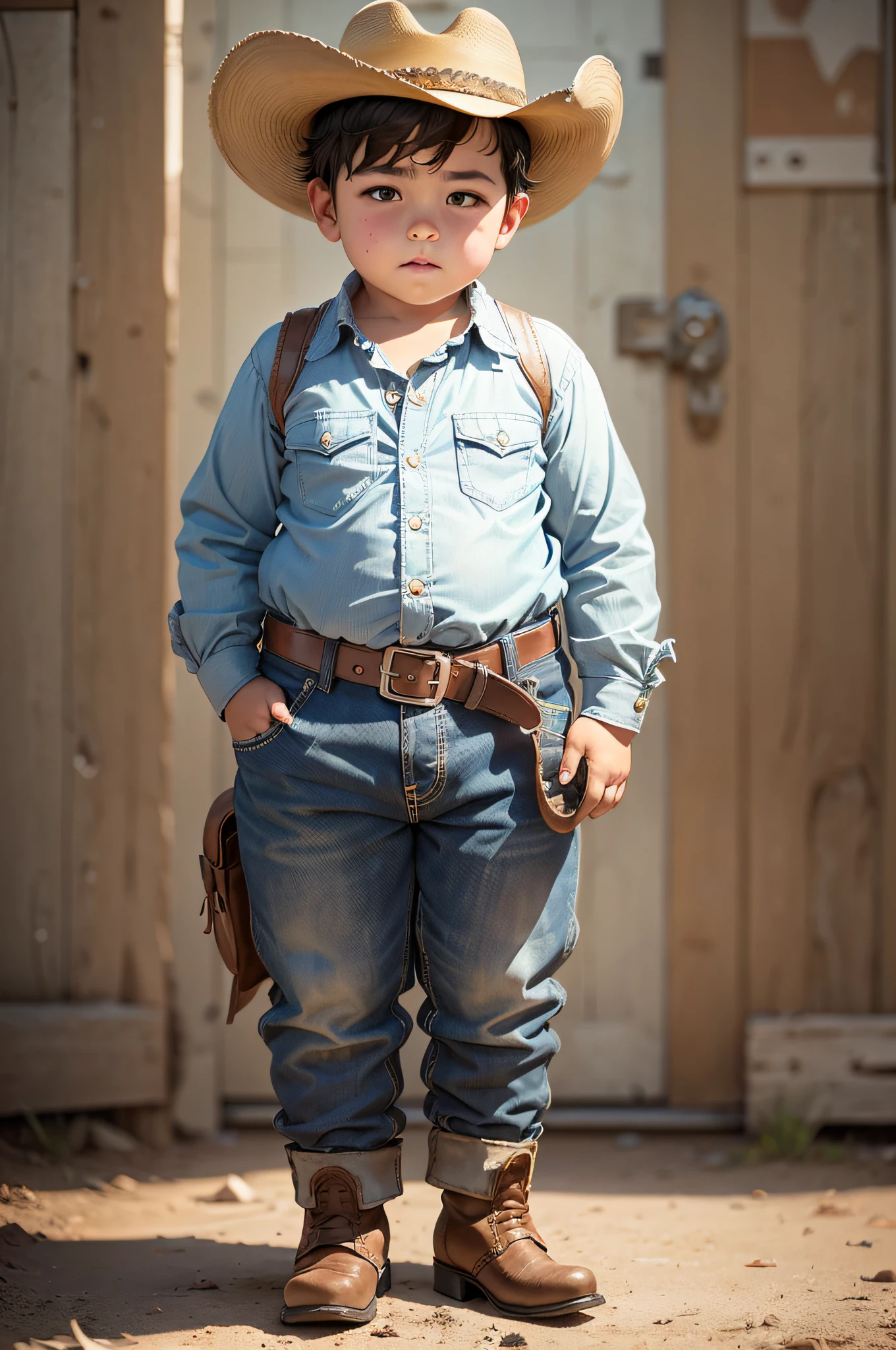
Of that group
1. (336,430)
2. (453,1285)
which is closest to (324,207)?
(336,430)

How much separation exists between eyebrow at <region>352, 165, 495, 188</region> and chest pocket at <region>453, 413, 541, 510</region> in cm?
31

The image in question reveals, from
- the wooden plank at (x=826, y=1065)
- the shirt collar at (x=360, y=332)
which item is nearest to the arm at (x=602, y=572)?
the shirt collar at (x=360, y=332)

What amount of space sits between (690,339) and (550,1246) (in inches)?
70.9

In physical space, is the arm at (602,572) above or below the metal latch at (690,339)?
below

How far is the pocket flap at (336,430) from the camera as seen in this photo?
6.07 ft

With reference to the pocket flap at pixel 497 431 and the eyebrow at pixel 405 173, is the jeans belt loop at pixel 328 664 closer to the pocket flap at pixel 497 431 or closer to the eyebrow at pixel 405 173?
the pocket flap at pixel 497 431

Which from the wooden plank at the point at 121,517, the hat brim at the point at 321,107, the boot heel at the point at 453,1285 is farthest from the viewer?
the wooden plank at the point at 121,517

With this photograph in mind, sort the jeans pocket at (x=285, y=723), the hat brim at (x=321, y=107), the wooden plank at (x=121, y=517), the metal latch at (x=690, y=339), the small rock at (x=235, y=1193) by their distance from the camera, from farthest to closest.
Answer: the metal latch at (x=690, y=339)
the wooden plank at (x=121, y=517)
the small rock at (x=235, y=1193)
the jeans pocket at (x=285, y=723)
the hat brim at (x=321, y=107)

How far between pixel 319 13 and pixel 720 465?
1.26 metres

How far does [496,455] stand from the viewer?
1.88 metres

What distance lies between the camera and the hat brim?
1.78 meters

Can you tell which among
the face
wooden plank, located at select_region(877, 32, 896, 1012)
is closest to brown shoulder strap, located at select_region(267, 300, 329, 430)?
the face

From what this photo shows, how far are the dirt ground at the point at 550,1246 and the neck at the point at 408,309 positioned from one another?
1437 mm

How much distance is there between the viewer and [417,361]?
1.89 metres
